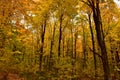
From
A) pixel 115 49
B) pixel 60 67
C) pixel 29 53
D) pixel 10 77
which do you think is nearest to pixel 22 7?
pixel 10 77

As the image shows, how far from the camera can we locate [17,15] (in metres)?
9.95

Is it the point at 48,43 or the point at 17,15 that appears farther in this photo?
the point at 48,43

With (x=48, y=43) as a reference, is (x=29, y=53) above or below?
Result: below

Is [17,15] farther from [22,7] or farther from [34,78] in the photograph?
[34,78]

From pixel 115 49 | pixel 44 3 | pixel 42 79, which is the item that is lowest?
pixel 42 79

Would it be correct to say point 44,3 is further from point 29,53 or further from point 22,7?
point 22,7

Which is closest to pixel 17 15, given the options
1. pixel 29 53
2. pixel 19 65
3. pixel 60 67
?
pixel 19 65

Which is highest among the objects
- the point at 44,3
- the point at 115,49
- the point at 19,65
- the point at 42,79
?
the point at 44,3

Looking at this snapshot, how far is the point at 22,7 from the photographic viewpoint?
9.58 metres

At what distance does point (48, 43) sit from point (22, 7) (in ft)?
84.5

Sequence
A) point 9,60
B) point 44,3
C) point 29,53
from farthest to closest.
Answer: point 29,53, point 44,3, point 9,60

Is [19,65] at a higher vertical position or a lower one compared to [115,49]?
lower

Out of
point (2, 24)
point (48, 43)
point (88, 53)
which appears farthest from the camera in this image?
point (88, 53)

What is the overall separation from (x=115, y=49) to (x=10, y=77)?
19912mm
